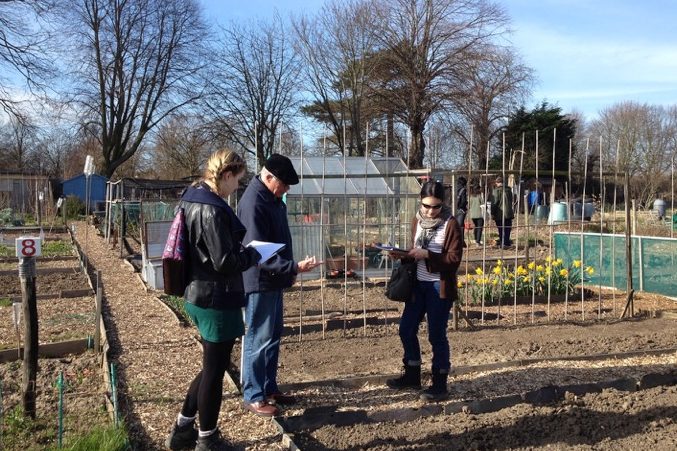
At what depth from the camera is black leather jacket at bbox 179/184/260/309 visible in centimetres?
306

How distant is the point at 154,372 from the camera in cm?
495

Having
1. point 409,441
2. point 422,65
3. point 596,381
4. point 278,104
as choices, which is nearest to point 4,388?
point 409,441

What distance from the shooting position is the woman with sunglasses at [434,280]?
4.19m

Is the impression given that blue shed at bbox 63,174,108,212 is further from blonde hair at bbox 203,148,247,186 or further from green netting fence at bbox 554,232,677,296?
blonde hair at bbox 203,148,247,186

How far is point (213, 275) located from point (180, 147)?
123 ft

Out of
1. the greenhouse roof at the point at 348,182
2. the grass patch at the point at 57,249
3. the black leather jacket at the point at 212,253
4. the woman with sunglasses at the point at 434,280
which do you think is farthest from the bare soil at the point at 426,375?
the grass patch at the point at 57,249

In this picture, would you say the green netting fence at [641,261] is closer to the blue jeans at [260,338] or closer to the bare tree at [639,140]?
the blue jeans at [260,338]

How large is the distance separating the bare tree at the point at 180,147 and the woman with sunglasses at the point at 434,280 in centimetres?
3268

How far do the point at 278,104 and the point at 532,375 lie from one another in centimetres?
2806

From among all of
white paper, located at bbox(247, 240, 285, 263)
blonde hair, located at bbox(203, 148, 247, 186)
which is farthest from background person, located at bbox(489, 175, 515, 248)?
blonde hair, located at bbox(203, 148, 247, 186)

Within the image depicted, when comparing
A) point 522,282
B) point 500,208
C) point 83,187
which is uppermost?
point 83,187

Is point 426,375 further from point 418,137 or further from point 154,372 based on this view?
point 418,137

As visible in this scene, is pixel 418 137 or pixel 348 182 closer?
pixel 348 182

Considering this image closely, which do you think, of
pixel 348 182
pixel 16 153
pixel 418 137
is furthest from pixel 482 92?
pixel 16 153
